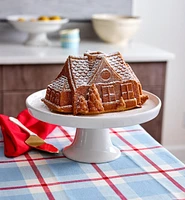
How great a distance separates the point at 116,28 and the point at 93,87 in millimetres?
1626

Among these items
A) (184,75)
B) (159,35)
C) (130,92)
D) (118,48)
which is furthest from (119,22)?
(130,92)

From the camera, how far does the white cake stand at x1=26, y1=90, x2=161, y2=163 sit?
1.30m

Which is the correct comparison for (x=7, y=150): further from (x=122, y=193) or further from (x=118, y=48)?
(x=118, y=48)

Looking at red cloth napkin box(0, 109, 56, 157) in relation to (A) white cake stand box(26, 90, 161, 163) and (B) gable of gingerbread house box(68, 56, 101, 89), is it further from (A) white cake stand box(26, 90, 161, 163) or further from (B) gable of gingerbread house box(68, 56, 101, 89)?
(B) gable of gingerbread house box(68, 56, 101, 89)

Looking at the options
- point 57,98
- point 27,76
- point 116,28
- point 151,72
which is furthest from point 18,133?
point 116,28

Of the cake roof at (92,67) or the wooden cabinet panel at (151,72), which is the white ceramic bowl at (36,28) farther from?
the cake roof at (92,67)

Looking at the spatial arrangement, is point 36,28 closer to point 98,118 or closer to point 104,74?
point 104,74

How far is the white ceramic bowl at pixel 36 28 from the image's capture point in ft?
9.35

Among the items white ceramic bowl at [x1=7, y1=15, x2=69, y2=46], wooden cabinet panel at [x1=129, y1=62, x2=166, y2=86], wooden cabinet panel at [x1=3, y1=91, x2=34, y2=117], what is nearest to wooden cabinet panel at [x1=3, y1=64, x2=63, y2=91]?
wooden cabinet panel at [x1=3, y1=91, x2=34, y2=117]

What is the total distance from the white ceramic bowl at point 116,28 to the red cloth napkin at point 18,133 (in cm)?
135

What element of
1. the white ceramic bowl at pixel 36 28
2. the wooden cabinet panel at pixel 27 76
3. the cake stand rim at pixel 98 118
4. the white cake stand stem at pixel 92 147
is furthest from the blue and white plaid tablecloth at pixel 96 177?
the white ceramic bowl at pixel 36 28

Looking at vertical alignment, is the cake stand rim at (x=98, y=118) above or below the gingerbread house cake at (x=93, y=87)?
below

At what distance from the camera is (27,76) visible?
2.61 metres

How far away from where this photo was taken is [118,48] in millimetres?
2918
